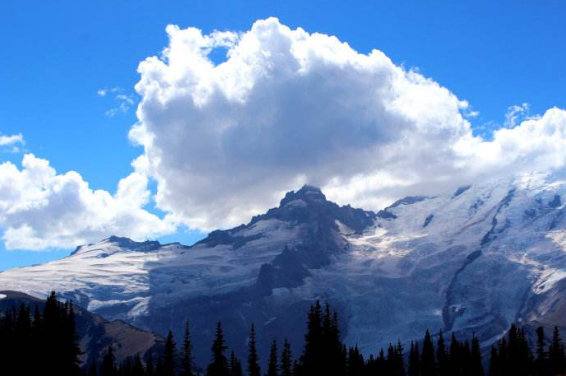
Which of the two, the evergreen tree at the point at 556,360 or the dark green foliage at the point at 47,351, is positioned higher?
the dark green foliage at the point at 47,351

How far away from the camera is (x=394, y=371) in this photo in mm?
171750

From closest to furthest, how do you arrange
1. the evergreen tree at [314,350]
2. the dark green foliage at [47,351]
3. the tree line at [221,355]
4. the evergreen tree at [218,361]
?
the dark green foliage at [47,351]
the tree line at [221,355]
the evergreen tree at [314,350]
the evergreen tree at [218,361]

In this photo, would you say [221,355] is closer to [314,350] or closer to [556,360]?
[314,350]

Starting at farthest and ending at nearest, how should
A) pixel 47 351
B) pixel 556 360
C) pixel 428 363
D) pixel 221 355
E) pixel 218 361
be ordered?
pixel 428 363 → pixel 556 360 → pixel 221 355 → pixel 218 361 → pixel 47 351

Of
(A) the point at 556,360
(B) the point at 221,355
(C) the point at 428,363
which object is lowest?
(A) the point at 556,360

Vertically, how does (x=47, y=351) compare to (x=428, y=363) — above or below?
above

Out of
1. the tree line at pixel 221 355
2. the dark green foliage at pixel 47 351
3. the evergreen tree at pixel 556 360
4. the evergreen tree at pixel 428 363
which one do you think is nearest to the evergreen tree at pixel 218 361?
the tree line at pixel 221 355

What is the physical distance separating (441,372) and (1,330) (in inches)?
3049

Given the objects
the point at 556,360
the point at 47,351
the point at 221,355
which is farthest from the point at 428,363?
the point at 47,351

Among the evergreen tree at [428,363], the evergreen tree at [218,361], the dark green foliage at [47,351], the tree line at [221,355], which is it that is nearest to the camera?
the dark green foliage at [47,351]

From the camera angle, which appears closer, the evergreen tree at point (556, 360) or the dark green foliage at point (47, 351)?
the dark green foliage at point (47, 351)

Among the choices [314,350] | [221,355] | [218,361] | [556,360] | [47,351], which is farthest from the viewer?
[556,360]

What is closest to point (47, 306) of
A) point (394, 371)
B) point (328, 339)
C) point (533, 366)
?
point (328, 339)

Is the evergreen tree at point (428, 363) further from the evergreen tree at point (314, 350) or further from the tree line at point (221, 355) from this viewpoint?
the evergreen tree at point (314, 350)
